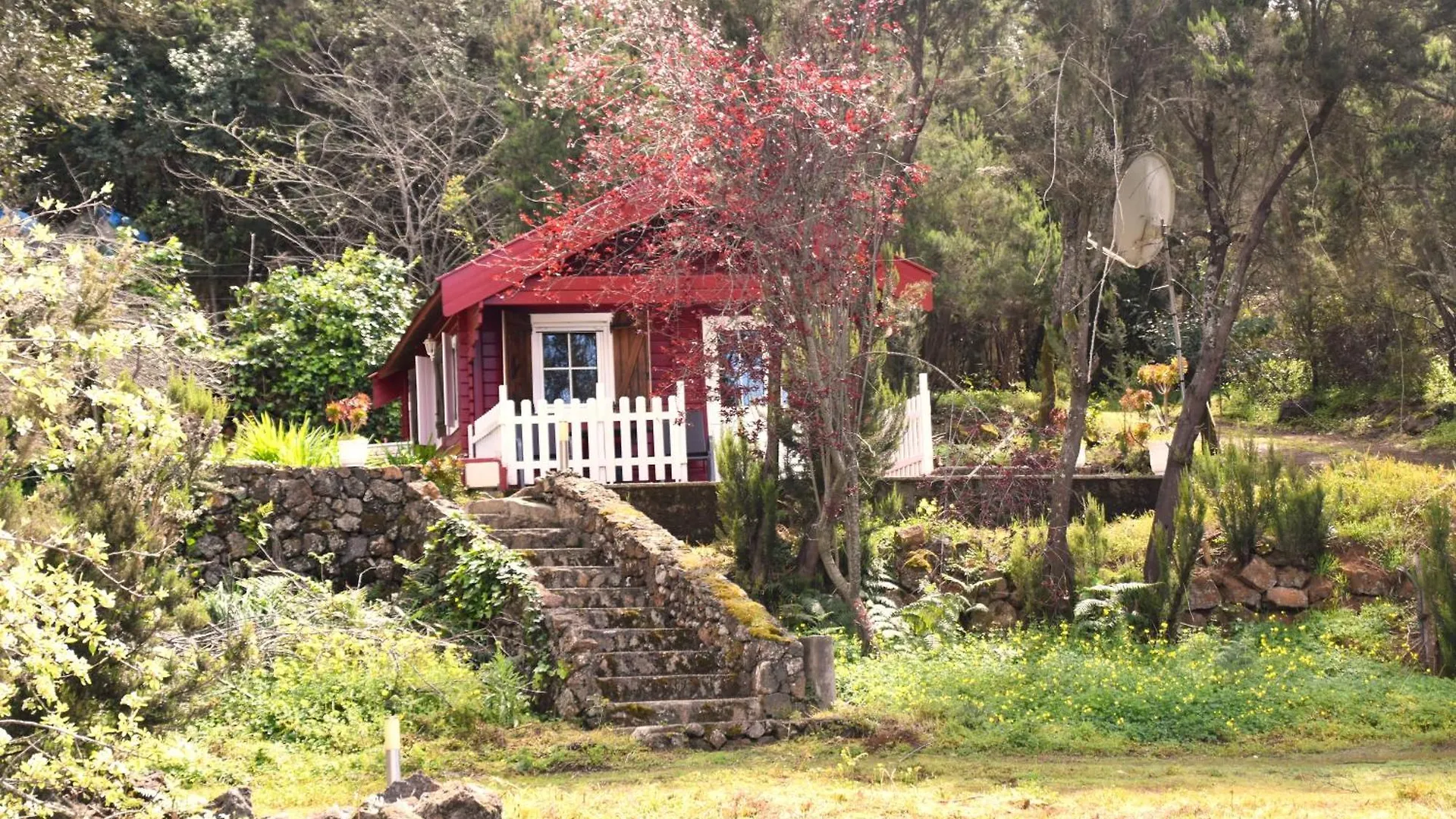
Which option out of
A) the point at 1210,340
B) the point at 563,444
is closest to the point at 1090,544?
the point at 1210,340

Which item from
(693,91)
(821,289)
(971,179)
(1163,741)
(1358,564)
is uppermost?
(971,179)

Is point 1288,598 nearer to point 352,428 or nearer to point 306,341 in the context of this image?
point 352,428

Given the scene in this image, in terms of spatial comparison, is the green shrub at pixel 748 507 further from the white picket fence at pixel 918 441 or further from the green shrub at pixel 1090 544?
the white picket fence at pixel 918 441

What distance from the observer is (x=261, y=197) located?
2878 cm

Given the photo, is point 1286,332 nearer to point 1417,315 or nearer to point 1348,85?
point 1417,315

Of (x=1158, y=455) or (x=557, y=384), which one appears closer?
(x=557, y=384)

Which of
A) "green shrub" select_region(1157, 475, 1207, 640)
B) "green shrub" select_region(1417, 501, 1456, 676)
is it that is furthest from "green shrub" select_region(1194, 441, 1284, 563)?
"green shrub" select_region(1417, 501, 1456, 676)

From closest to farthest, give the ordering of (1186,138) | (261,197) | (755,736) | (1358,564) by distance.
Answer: (755,736) < (1358,564) < (1186,138) < (261,197)

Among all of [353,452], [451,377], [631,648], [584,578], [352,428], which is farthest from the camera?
[451,377]

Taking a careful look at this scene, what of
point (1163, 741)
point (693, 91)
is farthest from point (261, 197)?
point (1163, 741)

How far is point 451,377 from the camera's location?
816 inches

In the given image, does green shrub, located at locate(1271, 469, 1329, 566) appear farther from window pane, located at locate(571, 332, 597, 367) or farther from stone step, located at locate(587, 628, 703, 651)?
window pane, located at locate(571, 332, 597, 367)

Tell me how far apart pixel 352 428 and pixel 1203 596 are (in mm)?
10163

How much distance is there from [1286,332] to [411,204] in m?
17.0
